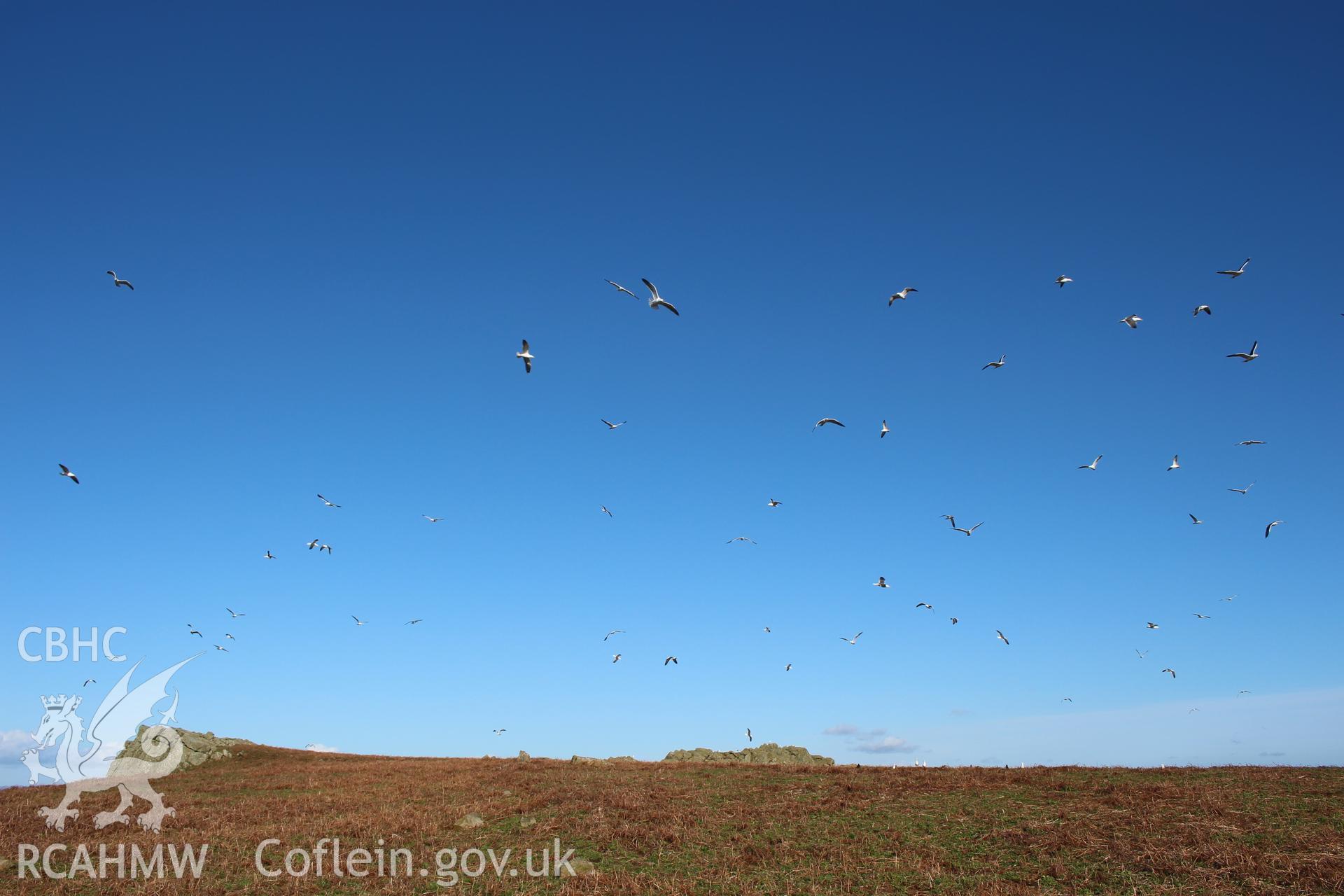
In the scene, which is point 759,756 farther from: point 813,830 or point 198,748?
point 198,748

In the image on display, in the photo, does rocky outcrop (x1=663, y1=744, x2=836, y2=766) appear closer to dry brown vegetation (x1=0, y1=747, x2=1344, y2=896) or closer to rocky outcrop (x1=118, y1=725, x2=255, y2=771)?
dry brown vegetation (x1=0, y1=747, x2=1344, y2=896)

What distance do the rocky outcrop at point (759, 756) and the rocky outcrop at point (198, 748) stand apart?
32282mm

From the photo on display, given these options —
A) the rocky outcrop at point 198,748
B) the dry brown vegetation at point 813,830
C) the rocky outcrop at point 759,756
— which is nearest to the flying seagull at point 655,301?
the dry brown vegetation at point 813,830

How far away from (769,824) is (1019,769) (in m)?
13.8

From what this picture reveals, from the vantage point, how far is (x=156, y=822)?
28188 millimetres

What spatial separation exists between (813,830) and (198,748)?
162 feet

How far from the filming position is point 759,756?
47531 mm

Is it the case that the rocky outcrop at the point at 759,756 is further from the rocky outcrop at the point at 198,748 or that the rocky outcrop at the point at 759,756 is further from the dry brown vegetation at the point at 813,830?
the rocky outcrop at the point at 198,748

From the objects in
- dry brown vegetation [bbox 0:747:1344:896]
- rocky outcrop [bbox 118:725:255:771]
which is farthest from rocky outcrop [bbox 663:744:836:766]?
rocky outcrop [bbox 118:725:255:771]

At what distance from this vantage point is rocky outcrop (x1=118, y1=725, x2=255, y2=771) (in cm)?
5203

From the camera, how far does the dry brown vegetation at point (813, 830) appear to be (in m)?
18.1

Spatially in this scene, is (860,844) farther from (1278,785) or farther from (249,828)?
(249,828)

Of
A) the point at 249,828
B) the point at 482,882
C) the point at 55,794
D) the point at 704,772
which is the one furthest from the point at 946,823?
the point at 55,794

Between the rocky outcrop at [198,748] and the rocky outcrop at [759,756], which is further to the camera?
the rocky outcrop at [198,748]
